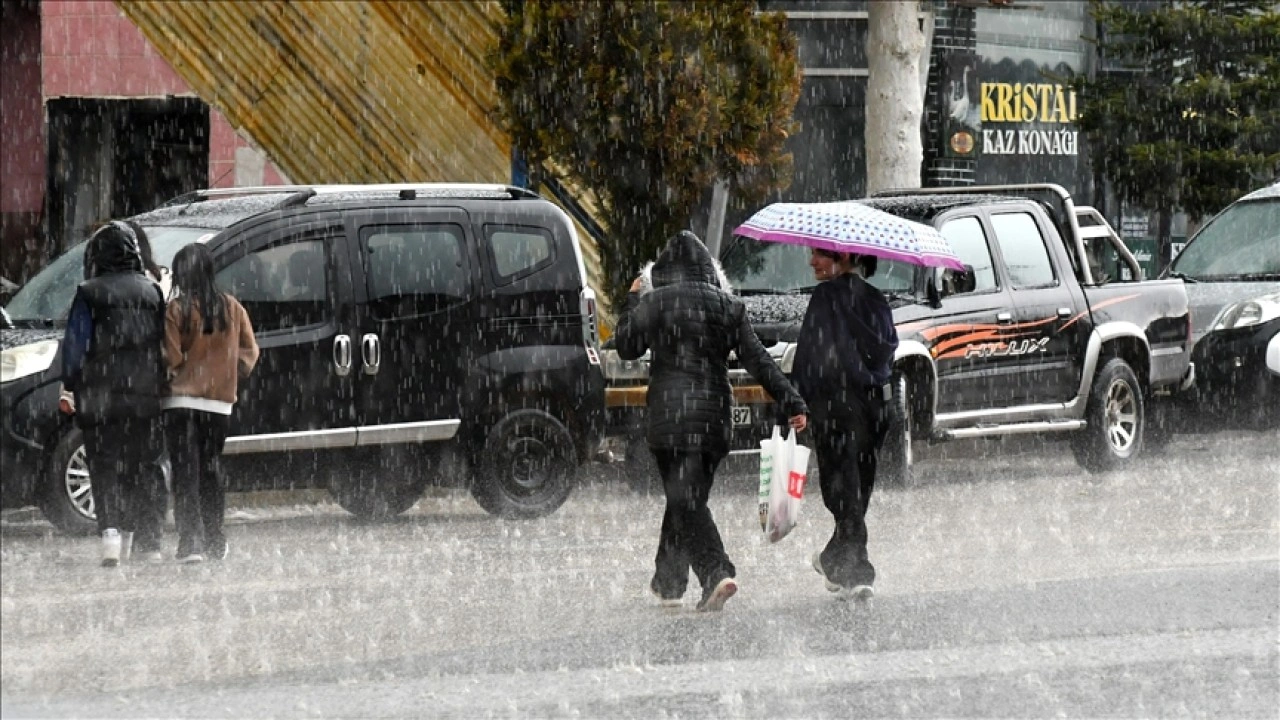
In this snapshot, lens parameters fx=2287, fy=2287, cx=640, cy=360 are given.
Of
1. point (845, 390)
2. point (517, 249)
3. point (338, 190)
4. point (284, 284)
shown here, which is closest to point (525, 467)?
point (517, 249)

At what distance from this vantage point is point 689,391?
10.1 meters

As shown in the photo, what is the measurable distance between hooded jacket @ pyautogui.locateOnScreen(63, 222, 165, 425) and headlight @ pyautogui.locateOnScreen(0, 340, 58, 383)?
87 cm

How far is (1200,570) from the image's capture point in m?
11.1

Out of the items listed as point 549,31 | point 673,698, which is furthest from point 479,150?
point 673,698

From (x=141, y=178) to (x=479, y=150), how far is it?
11.3ft

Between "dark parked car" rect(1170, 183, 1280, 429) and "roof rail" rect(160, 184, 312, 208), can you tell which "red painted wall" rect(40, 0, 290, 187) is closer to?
"roof rail" rect(160, 184, 312, 208)

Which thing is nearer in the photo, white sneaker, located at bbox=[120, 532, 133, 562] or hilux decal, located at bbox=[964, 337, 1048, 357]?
white sneaker, located at bbox=[120, 532, 133, 562]

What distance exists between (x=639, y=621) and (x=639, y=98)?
31.2 ft

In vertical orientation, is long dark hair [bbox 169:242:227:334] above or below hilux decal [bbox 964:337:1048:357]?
above

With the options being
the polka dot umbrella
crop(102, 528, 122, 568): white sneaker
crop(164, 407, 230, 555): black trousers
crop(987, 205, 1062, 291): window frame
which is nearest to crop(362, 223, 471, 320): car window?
crop(164, 407, 230, 555): black trousers

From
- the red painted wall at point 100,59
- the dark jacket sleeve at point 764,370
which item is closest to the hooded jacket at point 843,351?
the dark jacket sleeve at point 764,370

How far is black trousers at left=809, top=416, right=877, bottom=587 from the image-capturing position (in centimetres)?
1038

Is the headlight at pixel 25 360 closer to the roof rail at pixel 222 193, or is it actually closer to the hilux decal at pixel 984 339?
the roof rail at pixel 222 193

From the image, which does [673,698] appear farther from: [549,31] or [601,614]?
[549,31]
